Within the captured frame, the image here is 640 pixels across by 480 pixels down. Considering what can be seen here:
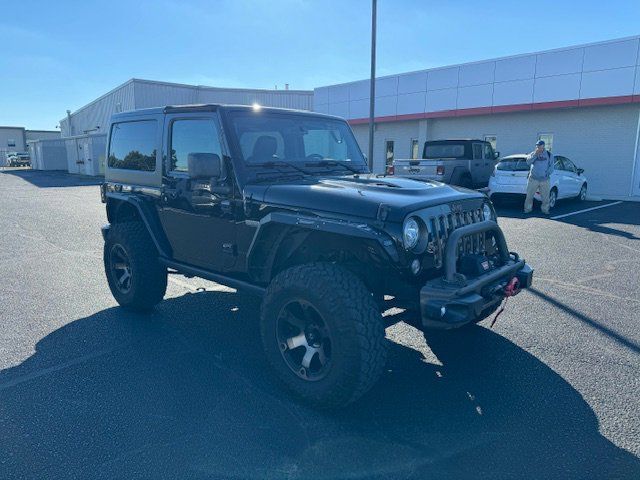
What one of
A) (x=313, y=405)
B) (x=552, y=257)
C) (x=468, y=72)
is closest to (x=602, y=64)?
(x=468, y=72)

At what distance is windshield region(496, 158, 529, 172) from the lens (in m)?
12.9

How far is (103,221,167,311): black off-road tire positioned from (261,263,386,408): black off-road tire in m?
2.15

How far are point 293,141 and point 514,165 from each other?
34.7ft

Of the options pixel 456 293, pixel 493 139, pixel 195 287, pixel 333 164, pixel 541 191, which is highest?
pixel 493 139

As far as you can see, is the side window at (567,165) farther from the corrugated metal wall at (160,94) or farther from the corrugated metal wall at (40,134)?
the corrugated metal wall at (40,134)

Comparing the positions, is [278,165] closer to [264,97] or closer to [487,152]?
[487,152]

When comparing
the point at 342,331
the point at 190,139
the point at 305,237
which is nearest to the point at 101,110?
the point at 190,139

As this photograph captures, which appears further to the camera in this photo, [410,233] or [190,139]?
[190,139]

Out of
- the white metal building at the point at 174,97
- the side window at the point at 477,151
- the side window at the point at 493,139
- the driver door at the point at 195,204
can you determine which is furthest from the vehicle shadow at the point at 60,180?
the driver door at the point at 195,204

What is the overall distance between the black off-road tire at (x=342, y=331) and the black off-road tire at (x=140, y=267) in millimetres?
2148

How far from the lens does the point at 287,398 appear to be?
328cm

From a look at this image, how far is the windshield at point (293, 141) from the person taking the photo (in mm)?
3906

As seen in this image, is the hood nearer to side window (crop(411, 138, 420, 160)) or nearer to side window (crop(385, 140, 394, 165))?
side window (crop(411, 138, 420, 160))

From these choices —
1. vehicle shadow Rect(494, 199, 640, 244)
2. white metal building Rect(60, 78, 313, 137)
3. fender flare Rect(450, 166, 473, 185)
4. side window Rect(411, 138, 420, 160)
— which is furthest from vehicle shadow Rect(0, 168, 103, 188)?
vehicle shadow Rect(494, 199, 640, 244)
